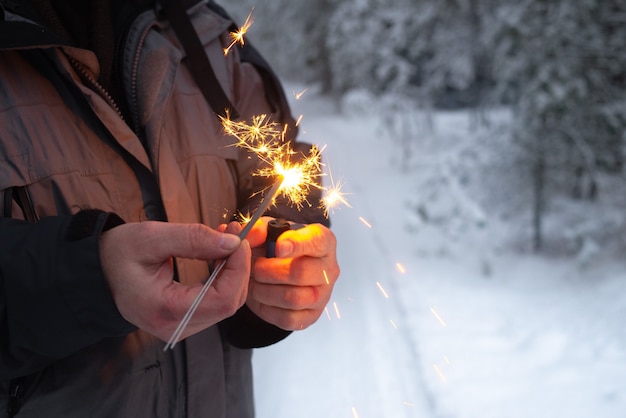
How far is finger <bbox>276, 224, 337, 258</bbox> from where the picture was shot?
4.08 feet

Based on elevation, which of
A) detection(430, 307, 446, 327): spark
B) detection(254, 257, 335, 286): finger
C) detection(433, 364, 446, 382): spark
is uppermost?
detection(254, 257, 335, 286): finger

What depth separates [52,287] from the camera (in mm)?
1050

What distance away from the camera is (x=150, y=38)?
1.61 meters

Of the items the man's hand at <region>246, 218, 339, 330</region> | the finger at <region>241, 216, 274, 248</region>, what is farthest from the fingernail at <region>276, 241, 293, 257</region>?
the finger at <region>241, 216, 274, 248</region>

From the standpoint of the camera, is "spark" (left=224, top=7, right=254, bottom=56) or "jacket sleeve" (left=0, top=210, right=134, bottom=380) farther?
"spark" (left=224, top=7, right=254, bottom=56)

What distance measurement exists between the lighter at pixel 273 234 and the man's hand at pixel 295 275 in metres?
0.02

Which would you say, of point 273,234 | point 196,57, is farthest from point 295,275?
point 196,57

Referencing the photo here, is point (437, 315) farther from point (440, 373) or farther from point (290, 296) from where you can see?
point (290, 296)

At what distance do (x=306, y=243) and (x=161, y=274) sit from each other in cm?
41

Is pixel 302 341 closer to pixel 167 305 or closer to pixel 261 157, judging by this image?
pixel 261 157

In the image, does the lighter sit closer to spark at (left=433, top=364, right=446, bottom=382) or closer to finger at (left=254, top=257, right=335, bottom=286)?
finger at (left=254, top=257, right=335, bottom=286)

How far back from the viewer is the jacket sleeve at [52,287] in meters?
1.03

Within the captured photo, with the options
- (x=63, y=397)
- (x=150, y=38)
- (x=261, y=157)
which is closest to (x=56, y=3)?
(x=150, y=38)

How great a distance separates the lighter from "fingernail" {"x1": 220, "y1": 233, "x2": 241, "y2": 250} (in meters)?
0.23
